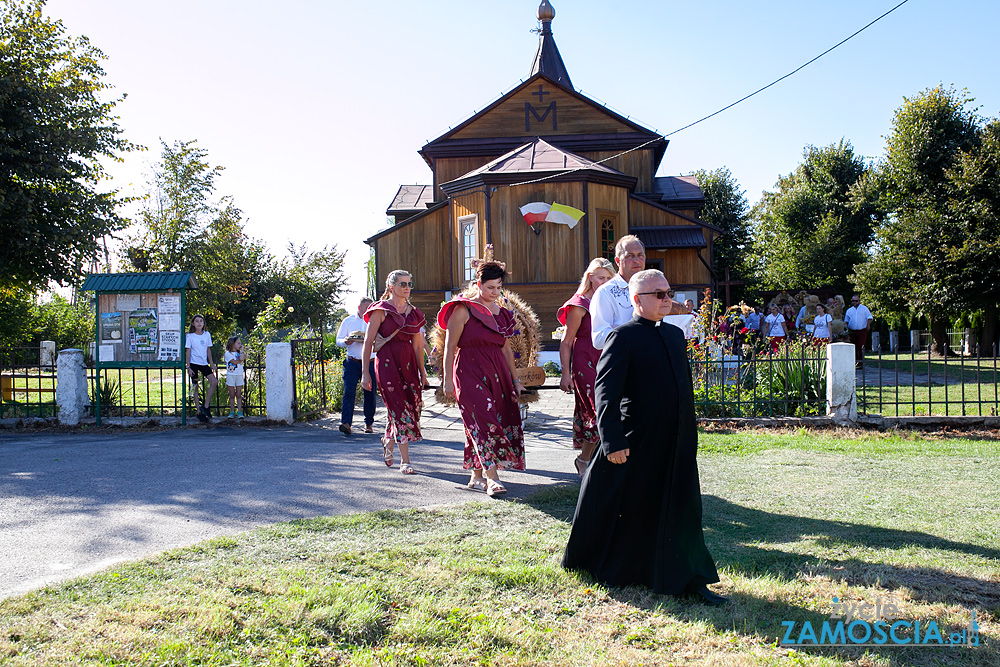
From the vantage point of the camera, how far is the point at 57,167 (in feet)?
47.0

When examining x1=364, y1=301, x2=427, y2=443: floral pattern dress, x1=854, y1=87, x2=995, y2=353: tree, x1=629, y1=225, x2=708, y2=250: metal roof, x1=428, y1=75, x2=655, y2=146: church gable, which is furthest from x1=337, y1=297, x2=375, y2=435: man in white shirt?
x1=854, y1=87, x2=995, y2=353: tree

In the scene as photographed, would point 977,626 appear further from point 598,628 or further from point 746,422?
point 746,422

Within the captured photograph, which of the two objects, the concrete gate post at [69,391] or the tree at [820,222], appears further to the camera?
the tree at [820,222]

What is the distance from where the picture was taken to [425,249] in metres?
23.6

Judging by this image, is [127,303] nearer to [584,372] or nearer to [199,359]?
[199,359]

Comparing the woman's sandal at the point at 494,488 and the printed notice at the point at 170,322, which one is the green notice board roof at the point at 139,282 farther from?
the woman's sandal at the point at 494,488

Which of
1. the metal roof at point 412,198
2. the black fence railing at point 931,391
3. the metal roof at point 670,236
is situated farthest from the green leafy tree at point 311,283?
the black fence railing at point 931,391

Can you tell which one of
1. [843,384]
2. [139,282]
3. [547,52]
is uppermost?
[547,52]

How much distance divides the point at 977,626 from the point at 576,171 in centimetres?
→ 1772

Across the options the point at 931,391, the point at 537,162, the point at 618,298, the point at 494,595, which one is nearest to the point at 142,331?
the point at 618,298

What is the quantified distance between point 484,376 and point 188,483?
3041 millimetres

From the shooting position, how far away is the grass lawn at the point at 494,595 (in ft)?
10.1

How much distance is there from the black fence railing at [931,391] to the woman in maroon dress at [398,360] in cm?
525

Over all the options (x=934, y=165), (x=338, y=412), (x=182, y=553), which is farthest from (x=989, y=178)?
(x=182, y=553)
